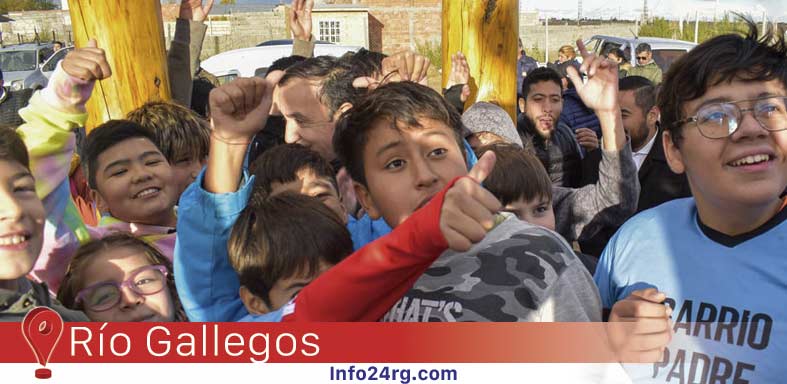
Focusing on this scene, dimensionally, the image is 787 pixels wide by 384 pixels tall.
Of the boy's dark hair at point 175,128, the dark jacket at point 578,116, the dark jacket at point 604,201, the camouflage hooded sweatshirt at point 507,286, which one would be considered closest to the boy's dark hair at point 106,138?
the boy's dark hair at point 175,128

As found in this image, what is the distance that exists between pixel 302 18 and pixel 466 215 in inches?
140

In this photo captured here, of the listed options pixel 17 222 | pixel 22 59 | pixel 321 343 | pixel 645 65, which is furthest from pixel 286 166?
pixel 22 59

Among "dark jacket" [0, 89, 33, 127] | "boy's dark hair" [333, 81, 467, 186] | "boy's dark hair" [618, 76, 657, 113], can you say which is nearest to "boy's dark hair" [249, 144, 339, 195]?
"boy's dark hair" [333, 81, 467, 186]

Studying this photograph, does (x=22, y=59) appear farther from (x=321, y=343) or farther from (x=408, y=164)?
(x=321, y=343)

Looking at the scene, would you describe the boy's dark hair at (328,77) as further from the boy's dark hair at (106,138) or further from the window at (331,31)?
the window at (331,31)

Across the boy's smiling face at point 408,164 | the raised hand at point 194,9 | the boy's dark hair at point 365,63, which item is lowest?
the boy's smiling face at point 408,164

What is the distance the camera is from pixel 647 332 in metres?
1.39

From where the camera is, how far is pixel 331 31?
34500mm

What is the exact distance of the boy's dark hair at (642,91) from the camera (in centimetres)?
442

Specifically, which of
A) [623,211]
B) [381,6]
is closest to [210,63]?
[623,211]

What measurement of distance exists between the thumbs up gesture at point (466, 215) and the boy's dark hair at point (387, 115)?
1.93ft

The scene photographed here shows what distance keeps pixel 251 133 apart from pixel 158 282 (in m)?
0.58

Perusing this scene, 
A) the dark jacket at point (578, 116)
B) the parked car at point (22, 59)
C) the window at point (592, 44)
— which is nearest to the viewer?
the dark jacket at point (578, 116)

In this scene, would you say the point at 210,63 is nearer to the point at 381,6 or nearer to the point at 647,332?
the point at 647,332
